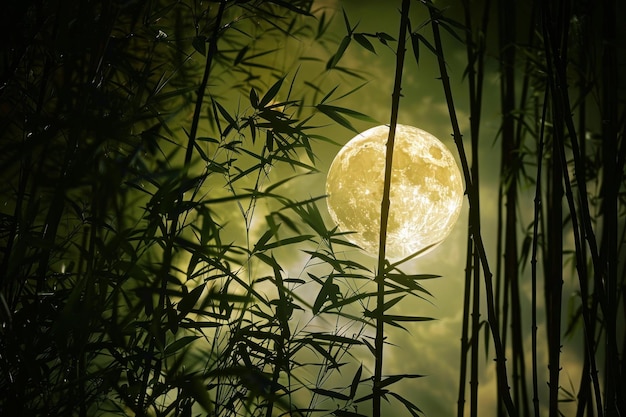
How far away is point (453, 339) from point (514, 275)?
0.68 metres

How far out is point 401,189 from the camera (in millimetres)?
1346

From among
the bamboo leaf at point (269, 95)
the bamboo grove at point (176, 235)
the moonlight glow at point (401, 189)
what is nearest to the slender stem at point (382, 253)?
the bamboo grove at point (176, 235)

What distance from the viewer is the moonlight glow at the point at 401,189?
135 cm

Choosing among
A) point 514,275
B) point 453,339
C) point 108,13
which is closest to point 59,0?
point 108,13

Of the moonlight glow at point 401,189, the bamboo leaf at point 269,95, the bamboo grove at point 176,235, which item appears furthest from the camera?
the moonlight glow at point 401,189

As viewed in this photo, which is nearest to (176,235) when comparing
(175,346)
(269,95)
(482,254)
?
(175,346)

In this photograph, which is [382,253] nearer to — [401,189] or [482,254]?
[482,254]

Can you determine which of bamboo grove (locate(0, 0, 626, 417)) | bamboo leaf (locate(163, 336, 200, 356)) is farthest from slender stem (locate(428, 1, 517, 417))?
bamboo leaf (locate(163, 336, 200, 356))

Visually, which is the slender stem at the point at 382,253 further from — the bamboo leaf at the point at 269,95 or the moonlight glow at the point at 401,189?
the moonlight glow at the point at 401,189

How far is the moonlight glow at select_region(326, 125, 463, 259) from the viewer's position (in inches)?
53.2

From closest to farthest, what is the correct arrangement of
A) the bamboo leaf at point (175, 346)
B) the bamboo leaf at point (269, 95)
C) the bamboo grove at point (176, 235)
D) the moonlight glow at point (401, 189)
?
the bamboo grove at point (176, 235) → the bamboo leaf at point (175, 346) → the bamboo leaf at point (269, 95) → the moonlight glow at point (401, 189)

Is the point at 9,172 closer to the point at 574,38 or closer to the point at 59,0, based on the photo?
the point at 59,0

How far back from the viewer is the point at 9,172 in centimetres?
162

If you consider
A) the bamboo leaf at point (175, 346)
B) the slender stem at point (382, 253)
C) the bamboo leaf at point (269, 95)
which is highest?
the bamboo leaf at point (269, 95)
